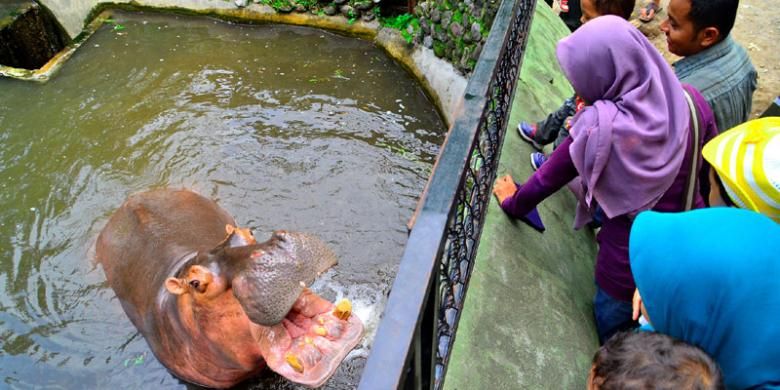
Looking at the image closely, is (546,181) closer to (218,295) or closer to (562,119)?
(562,119)

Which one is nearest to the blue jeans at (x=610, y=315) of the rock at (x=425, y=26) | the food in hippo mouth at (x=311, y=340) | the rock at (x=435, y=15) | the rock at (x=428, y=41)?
the food in hippo mouth at (x=311, y=340)

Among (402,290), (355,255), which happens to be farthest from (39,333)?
(402,290)

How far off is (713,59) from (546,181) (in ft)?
3.56

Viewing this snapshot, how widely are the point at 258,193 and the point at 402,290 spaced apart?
3886 millimetres

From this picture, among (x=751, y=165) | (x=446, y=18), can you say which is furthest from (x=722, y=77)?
(x=446, y=18)

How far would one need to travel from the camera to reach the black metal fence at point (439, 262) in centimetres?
122

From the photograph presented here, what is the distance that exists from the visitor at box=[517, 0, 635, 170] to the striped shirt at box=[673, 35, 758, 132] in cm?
58

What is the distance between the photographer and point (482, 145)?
9.53 feet

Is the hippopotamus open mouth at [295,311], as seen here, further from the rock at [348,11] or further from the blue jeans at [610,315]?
the rock at [348,11]

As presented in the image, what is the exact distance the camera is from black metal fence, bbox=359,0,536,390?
1218mm

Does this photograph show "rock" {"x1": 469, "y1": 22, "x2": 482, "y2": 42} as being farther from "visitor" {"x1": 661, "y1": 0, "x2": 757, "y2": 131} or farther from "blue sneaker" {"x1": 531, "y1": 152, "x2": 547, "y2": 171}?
"visitor" {"x1": 661, "y1": 0, "x2": 757, "y2": 131}

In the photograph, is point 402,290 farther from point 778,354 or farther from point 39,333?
point 39,333

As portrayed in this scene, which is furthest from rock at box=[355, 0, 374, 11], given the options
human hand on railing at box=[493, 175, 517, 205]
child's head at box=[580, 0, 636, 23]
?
human hand on railing at box=[493, 175, 517, 205]

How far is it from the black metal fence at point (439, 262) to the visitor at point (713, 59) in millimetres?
862
